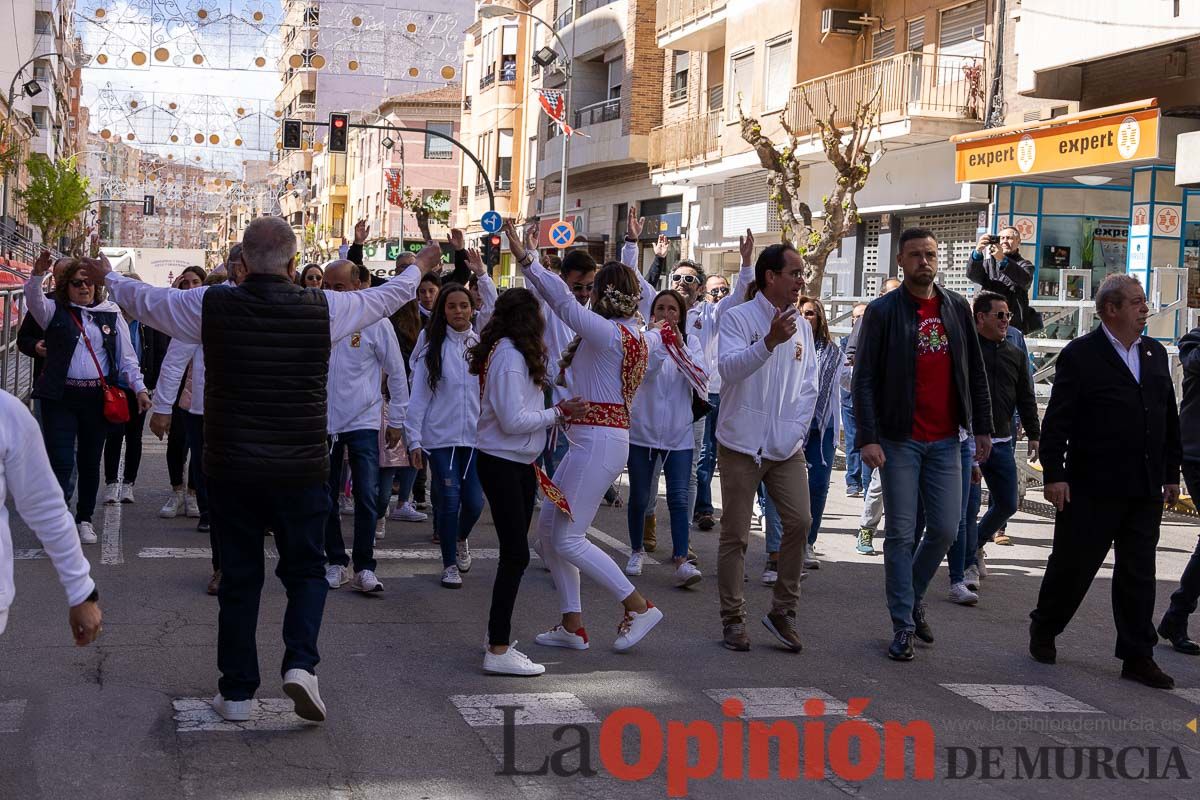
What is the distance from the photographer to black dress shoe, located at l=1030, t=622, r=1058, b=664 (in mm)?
7586

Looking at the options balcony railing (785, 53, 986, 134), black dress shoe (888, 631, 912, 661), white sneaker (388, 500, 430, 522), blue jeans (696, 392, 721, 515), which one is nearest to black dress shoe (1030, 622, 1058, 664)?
black dress shoe (888, 631, 912, 661)

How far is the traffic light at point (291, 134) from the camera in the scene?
35188 millimetres

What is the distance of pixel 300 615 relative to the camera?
5871 mm

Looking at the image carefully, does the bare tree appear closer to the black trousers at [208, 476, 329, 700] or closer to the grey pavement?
the grey pavement

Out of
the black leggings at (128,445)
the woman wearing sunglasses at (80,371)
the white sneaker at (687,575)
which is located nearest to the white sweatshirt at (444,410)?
the white sneaker at (687,575)

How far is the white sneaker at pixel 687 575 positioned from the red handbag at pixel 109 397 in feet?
12.9

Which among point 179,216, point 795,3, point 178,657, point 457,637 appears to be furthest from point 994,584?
point 179,216

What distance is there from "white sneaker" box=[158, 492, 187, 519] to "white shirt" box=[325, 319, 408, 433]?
338 cm

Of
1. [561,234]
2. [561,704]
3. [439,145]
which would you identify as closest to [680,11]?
[561,234]

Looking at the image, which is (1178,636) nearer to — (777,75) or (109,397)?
(109,397)

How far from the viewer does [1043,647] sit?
760cm

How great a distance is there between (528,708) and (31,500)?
2612mm

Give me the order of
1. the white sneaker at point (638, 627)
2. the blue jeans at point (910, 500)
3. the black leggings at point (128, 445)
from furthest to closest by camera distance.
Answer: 1. the black leggings at point (128, 445)
2. the blue jeans at point (910, 500)
3. the white sneaker at point (638, 627)

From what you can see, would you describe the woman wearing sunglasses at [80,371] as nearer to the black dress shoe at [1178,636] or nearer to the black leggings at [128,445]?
the black leggings at [128,445]
